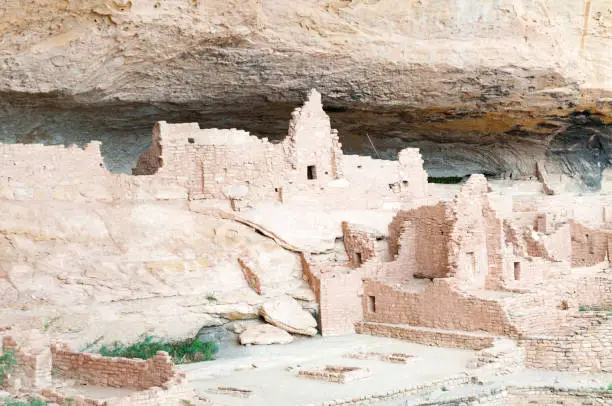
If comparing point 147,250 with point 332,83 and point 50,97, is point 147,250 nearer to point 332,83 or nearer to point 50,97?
point 50,97

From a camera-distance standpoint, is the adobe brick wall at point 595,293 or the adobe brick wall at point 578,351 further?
the adobe brick wall at point 595,293

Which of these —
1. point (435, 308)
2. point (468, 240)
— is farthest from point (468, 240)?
point (435, 308)

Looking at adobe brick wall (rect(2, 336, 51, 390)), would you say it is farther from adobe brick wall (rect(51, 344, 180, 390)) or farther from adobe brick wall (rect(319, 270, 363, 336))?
adobe brick wall (rect(319, 270, 363, 336))

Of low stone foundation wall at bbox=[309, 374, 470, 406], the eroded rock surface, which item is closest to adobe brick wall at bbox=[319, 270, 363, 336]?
the eroded rock surface

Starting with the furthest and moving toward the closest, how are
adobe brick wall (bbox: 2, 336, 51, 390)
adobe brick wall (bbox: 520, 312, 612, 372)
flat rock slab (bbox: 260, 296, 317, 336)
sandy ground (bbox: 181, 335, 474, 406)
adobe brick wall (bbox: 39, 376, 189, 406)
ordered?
flat rock slab (bbox: 260, 296, 317, 336) < adobe brick wall (bbox: 520, 312, 612, 372) < sandy ground (bbox: 181, 335, 474, 406) < adobe brick wall (bbox: 2, 336, 51, 390) < adobe brick wall (bbox: 39, 376, 189, 406)

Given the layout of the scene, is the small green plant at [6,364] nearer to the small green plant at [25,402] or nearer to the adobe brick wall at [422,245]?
the small green plant at [25,402]

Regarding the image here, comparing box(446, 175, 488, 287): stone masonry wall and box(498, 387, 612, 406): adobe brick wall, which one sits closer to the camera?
box(498, 387, 612, 406): adobe brick wall

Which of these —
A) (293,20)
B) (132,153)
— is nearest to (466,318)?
(293,20)

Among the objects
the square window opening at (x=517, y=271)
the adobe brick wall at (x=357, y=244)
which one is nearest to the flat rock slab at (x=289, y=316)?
the adobe brick wall at (x=357, y=244)
